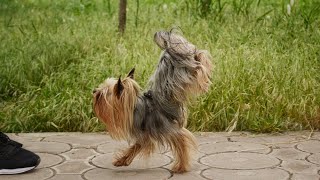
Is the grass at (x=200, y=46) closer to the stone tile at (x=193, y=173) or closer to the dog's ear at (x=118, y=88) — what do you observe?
the stone tile at (x=193, y=173)

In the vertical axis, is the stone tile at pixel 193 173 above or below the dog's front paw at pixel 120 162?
below

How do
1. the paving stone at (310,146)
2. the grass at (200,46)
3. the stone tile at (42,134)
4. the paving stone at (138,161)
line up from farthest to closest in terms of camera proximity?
the grass at (200,46) < the stone tile at (42,134) < the paving stone at (310,146) < the paving stone at (138,161)

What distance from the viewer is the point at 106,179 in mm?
3684

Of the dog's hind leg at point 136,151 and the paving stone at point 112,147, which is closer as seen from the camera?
the dog's hind leg at point 136,151

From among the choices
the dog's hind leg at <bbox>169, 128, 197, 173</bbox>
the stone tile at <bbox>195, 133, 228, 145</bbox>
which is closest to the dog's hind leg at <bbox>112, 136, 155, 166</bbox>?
the dog's hind leg at <bbox>169, 128, 197, 173</bbox>

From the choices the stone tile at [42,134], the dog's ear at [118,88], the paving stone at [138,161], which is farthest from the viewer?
the stone tile at [42,134]

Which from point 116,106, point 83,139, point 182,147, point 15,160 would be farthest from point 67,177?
point 83,139

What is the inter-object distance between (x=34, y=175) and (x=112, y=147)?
2.57 ft

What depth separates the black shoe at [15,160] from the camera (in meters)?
3.76

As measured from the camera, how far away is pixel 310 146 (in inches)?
171

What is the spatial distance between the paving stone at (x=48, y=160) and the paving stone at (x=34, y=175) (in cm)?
11

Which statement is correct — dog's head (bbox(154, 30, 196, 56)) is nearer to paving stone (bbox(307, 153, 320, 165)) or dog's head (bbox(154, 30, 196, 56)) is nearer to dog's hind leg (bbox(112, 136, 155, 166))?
dog's hind leg (bbox(112, 136, 155, 166))

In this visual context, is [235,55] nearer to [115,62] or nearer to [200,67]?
[115,62]

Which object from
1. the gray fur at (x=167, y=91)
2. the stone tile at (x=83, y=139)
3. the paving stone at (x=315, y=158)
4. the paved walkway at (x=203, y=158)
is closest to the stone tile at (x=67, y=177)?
the paved walkway at (x=203, y=158)
